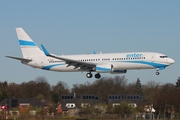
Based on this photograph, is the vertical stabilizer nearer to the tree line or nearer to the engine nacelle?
the engine nacelle

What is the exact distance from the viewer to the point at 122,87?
15475cm

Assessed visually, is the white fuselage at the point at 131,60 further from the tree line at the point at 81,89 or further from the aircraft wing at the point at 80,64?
the tree line at the point at 81,89

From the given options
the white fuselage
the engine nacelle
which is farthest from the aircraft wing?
the engine nacelle

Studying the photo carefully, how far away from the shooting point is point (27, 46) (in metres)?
95.6

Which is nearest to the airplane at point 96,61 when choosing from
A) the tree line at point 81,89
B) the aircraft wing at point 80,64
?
the aircraft wing at point 80,64

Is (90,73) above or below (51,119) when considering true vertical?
above

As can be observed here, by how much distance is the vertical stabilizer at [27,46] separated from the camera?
94.1m

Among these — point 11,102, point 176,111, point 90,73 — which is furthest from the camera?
point 11,102

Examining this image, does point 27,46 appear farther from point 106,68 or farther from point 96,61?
point 106,68

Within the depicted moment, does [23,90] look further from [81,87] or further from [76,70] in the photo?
[76,70]

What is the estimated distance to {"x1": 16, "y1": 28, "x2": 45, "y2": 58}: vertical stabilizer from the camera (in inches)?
3703

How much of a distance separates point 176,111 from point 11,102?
44204 millimetres

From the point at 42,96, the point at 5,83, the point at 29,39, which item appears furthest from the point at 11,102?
the point at 29,39

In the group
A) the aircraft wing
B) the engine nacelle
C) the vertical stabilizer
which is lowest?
the engine nacelle
